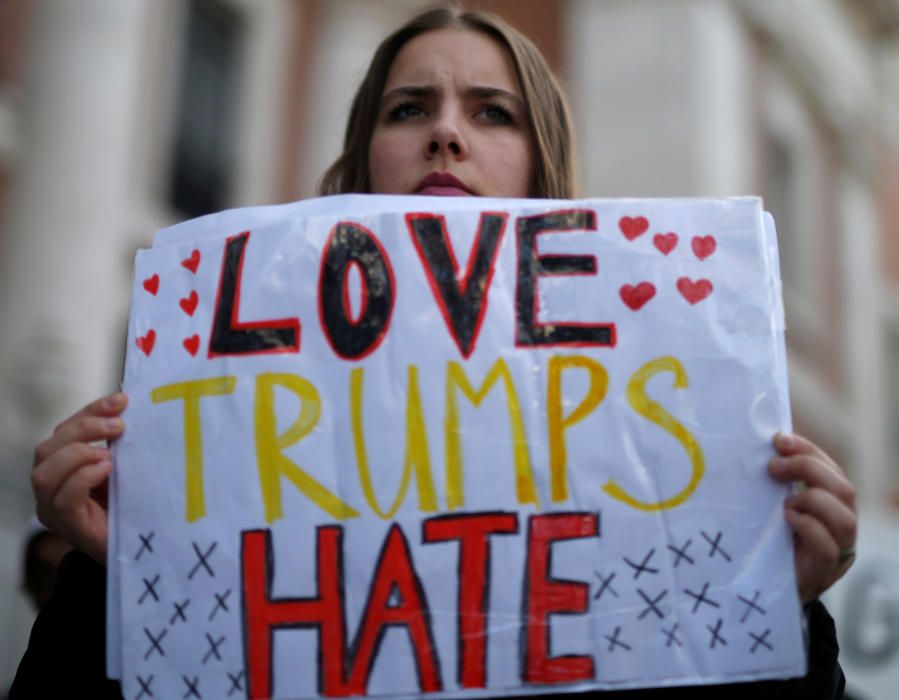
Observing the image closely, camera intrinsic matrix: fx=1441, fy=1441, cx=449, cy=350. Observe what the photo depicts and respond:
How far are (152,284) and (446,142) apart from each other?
1.43ft

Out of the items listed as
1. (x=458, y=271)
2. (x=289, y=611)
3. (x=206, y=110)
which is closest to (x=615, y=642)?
(x=289, y=611)

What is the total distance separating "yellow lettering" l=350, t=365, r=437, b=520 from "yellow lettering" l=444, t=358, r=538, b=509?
0.08 feet

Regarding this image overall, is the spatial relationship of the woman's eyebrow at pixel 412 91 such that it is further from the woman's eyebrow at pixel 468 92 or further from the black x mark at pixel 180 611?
the black x mark at pixel 180 611

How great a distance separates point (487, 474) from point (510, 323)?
0.19 m

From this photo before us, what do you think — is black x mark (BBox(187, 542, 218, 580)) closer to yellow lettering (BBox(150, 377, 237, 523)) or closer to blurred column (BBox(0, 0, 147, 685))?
yellow lettering (BBox(150, 377, 237, 523))

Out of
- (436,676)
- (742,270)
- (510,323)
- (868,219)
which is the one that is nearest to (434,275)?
(510,323)

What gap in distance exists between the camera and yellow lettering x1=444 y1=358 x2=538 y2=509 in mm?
1624

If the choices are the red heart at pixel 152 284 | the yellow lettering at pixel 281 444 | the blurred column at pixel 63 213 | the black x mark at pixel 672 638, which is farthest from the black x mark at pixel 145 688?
the blurred column at pixel 63 213

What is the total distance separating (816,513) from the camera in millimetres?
1563

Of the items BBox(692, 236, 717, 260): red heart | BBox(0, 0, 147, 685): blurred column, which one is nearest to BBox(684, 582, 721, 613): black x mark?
BBox(692, 236, 717, 260): red heart

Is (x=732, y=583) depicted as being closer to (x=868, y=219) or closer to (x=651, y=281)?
(x=651, y=281)

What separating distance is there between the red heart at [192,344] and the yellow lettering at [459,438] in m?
0.32

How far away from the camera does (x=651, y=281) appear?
5.61 ft

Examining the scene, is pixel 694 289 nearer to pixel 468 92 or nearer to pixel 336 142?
pixel 468 92
